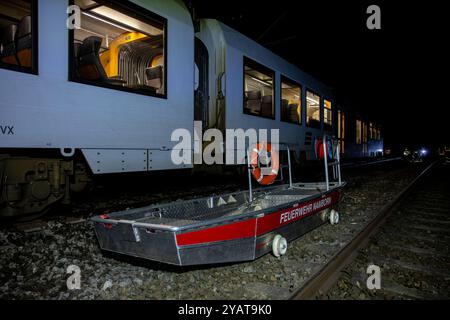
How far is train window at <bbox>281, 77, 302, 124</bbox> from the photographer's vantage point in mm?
8305

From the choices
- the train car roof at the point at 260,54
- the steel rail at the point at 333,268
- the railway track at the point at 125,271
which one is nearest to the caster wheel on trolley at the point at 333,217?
the railway track at the point at 125,271

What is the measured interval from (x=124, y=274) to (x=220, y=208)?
1.49 meters

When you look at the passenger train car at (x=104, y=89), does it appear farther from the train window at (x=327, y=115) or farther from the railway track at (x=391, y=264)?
Answer: the train window at (x=327, y=115)

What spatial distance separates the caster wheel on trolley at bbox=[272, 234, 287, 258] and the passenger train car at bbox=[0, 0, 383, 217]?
7.25 feet

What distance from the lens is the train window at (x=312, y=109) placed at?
979 centimetres

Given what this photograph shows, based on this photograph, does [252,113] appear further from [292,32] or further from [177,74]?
[292,32]

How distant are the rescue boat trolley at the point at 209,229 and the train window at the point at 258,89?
3.41 metres

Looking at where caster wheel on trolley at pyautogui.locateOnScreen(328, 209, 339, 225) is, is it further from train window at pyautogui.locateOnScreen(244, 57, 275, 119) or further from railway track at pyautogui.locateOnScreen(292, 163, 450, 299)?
train window at pyautogui.locateOnScreen(244, 57, 275, 119)

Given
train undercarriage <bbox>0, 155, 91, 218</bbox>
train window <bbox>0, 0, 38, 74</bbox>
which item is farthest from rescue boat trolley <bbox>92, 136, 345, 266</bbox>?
train window <bbox>0, 0, 38, 74</bbox>

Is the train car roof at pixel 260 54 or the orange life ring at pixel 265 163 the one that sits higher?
the train car roof at pixel 260 54

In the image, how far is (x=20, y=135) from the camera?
3234 millimetres

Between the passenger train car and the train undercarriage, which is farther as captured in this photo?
the train undercarriage

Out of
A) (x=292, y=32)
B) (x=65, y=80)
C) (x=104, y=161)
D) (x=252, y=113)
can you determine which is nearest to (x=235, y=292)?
(x=104, y=161)

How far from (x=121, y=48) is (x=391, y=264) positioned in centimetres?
586
